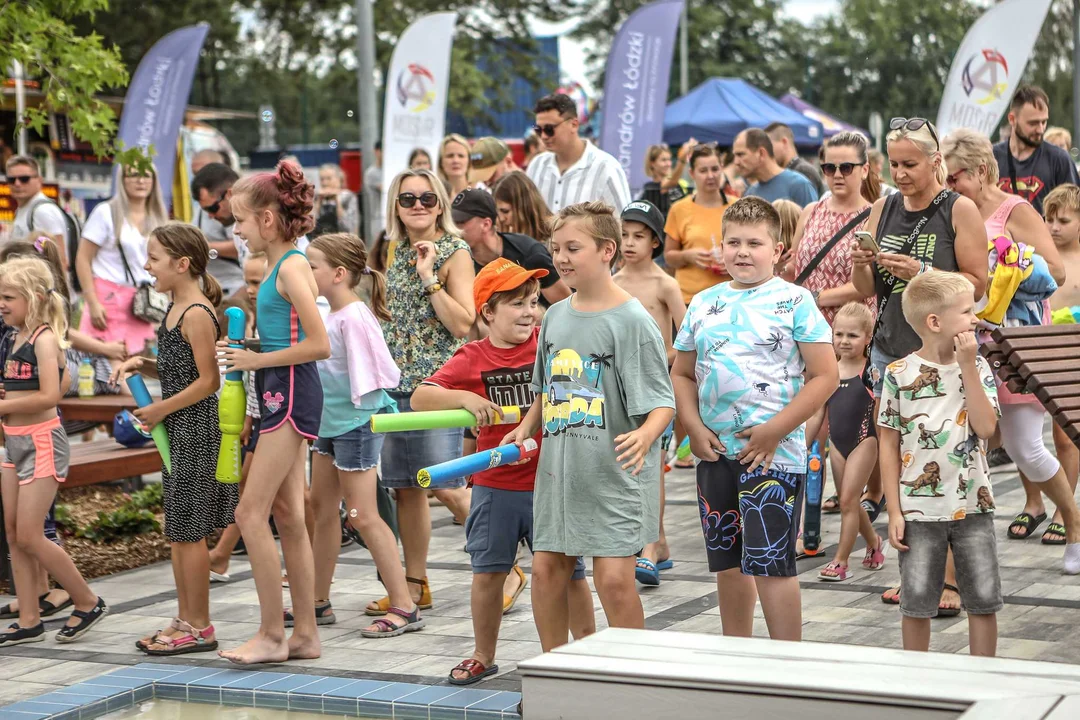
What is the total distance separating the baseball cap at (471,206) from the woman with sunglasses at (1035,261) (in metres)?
2.26

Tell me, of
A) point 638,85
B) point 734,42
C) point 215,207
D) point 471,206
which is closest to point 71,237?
point 215,207

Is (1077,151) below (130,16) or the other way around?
below

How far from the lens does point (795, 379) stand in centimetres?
470

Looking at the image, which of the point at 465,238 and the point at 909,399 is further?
the point at 465,238

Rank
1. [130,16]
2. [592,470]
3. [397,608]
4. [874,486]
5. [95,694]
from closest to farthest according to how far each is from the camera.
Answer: [592,470] < [95,694] < [397,608] < [874,486] < [130,16]

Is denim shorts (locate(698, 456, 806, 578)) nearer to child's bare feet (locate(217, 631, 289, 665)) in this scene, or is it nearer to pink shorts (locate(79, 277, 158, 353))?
child's bare feet (locate(217, 631, 289, 665))

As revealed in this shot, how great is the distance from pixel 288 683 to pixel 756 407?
6.84 feet

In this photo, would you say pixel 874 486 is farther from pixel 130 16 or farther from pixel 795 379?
pixel 130 16

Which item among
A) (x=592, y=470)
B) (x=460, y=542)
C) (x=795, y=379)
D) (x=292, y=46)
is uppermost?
(x=292, y=46)

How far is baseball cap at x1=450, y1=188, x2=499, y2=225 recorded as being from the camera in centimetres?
674

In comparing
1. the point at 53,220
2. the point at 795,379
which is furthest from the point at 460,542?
the point at 53,220

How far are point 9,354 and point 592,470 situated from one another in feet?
→ 10.8

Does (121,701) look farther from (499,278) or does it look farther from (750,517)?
(750,517)

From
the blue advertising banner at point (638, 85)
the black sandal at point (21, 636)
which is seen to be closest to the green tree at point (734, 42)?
the blue advertising banner at point (638, 85)
